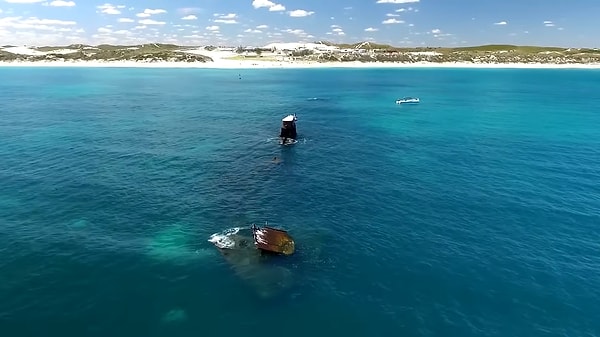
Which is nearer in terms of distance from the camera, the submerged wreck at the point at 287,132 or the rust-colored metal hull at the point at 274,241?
the rust-colored metal hull at the point at 274,241

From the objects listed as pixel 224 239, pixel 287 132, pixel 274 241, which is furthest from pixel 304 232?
pixel 287 132

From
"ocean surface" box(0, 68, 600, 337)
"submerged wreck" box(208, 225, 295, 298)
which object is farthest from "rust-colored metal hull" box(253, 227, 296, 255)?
"ocean surface" box(0, 68, 600, 337)

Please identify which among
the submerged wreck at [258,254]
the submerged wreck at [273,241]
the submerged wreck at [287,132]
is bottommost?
the submerged wreck at [258,254]

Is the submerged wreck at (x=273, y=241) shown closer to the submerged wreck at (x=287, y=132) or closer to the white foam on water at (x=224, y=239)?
the white foam on water at (x=224, y=239)

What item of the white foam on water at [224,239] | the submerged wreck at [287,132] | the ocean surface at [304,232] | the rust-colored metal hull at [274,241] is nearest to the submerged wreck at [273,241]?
the rust-colored metal hull at [274,241]

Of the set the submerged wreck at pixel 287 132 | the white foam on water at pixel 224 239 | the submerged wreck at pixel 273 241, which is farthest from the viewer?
the submerged wreck at pixel 287 132

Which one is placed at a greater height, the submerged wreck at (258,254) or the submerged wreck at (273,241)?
the submerged wreck at (273,241)

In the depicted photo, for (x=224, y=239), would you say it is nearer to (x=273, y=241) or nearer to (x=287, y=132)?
(x=273, y=241)
